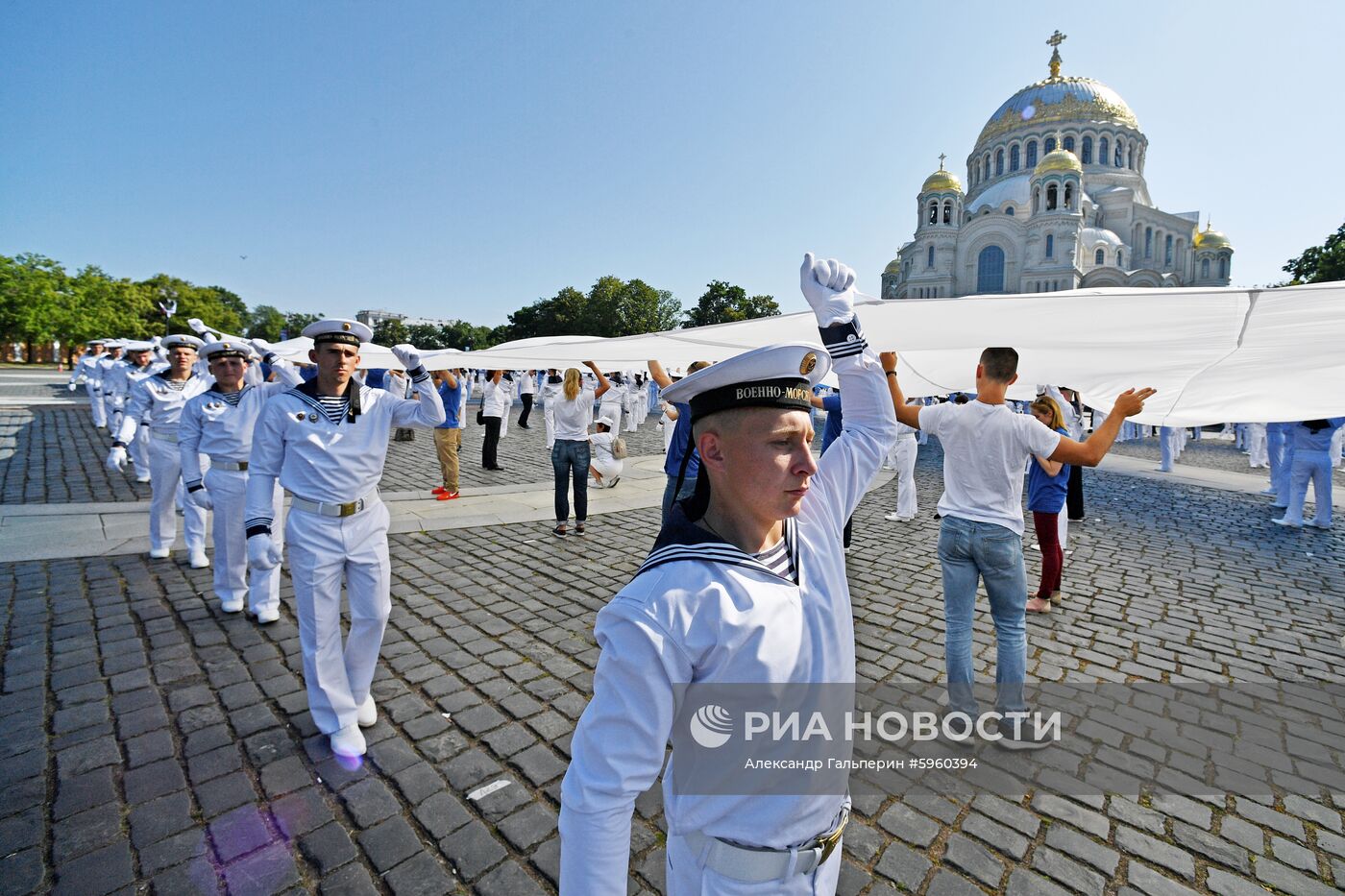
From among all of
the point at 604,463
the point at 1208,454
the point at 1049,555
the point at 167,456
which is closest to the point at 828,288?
the point at 1049,555

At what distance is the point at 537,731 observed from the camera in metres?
3.73

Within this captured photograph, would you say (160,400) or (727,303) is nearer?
(160,400)

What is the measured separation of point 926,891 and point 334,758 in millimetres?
3150

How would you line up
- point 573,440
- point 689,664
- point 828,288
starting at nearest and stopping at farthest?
point 689,664 < point 828,288 < point 573,440

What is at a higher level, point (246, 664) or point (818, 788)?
point (818, 788)

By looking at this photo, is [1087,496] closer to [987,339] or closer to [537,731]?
[987,339]

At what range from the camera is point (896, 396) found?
378 centimetres

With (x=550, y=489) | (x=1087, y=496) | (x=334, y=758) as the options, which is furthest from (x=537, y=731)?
(x=1087, y=496)

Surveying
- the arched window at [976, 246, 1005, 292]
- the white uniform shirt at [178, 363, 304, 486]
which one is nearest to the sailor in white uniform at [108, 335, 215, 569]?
the white uniform shirt at [178, 363, 304, 486]

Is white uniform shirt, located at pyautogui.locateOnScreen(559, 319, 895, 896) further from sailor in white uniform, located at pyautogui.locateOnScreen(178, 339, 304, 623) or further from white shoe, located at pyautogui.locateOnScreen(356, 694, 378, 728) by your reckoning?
sailor in white uniform, located at pyautogui.locateOnScreen(178, 339, 304, 623)

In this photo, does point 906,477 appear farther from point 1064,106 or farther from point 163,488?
point 1064,106

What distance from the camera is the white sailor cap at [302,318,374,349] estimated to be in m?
3.67

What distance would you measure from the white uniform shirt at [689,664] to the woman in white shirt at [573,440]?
642 centimetres

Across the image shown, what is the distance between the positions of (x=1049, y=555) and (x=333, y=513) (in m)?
6.33
